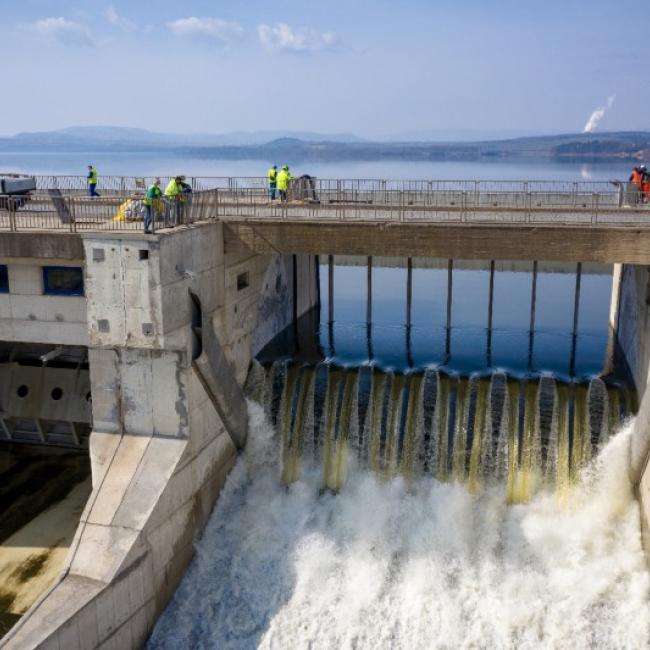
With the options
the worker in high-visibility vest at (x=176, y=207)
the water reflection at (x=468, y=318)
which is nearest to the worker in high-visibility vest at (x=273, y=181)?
the water reflection at (x=468, y=318)

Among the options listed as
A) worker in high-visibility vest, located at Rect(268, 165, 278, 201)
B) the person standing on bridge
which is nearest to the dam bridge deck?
the person standing on bridge

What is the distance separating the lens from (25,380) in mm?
27562

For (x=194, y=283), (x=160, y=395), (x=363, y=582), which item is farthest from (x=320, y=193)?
(x=363, y=582)

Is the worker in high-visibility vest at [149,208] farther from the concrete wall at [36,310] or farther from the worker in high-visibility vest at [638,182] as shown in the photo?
the worker in high-visibility vest at [638,182]

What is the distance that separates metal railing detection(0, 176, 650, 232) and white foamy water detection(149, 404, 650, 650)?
8358 millimetres

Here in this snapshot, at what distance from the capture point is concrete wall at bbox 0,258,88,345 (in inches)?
859

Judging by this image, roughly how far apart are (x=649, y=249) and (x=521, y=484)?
7.66 meters

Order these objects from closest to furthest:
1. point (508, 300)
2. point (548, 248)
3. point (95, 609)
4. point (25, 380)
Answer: point (95, 609), point (548, 248), point (25, 380), point (508, 300)

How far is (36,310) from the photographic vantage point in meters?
22.0

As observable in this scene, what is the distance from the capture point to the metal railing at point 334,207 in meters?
22.4

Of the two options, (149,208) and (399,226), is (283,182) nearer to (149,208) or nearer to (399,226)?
(399,226)

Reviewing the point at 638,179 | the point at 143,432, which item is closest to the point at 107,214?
the point at 143,432

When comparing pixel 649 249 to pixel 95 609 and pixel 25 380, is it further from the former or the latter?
pixel 25 380

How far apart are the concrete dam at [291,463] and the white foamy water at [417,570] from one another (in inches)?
2.4
